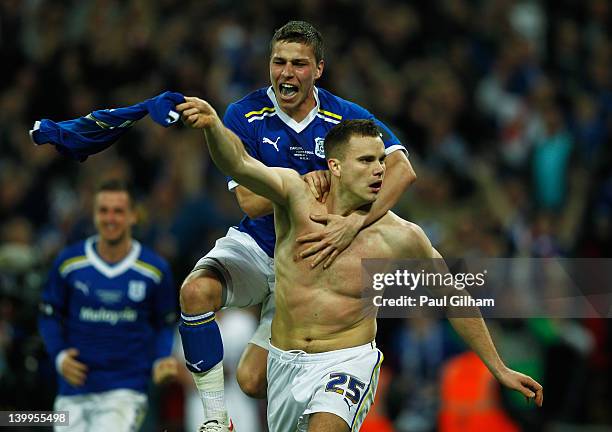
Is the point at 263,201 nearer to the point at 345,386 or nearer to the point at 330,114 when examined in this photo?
the point at 330,114

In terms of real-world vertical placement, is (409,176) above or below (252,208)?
above

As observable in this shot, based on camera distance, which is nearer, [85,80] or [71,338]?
[71,338]

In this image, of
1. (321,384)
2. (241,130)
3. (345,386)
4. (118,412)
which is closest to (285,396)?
(321,384)

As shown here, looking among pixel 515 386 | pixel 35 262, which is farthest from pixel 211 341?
pixel 35 262

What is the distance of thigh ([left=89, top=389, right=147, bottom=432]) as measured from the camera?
8438 millimetres

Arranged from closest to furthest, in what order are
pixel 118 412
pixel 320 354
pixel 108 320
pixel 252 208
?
pixel 320 354 < pixel 252 208 < pixel 118 412 < pixel 108 320

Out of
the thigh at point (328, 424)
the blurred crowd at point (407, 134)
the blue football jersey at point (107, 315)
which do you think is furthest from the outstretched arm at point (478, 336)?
the blurred crowd at point (407, 134)

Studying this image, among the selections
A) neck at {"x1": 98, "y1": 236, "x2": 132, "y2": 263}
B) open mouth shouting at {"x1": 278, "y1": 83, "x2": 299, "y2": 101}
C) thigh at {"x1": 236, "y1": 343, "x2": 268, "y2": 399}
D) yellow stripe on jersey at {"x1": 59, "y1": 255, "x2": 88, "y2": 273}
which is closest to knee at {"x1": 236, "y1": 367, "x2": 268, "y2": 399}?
thigh at {"x1": 236, "y1": 343, "x2": 268, "y2": 399}

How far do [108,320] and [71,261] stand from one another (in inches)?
20.9

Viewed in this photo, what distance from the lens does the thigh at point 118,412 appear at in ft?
27.7

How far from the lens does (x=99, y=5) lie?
14.7 m

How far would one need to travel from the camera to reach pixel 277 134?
276 inches

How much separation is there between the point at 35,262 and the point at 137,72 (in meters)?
3.84

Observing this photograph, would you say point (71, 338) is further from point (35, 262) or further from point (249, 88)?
point (249, 88)
